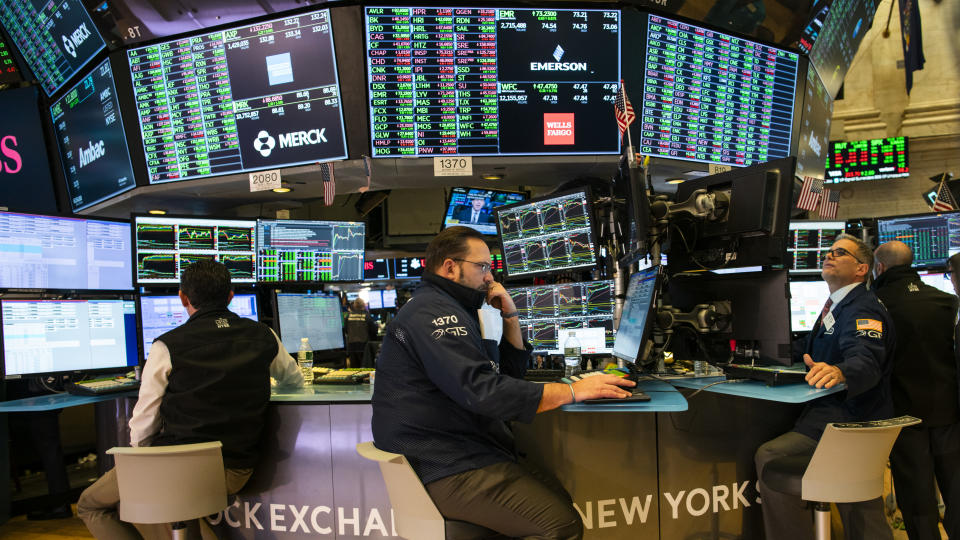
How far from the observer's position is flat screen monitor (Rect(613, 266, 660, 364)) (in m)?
2.47

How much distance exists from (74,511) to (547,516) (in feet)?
11.8

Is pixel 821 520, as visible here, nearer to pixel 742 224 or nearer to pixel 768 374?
pixel 768 374

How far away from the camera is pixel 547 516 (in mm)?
1928

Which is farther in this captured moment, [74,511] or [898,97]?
[898,97]

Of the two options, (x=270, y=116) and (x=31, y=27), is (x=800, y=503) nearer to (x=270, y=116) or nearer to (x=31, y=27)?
(x=270, y=116)

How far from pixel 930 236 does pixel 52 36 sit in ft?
22.0

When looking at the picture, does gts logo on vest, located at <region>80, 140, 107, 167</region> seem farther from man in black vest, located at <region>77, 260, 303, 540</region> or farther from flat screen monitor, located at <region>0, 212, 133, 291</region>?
man in black vest, located at <region>77, 260, 303, 540</region>

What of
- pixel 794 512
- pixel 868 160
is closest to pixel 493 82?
pixel 794 512

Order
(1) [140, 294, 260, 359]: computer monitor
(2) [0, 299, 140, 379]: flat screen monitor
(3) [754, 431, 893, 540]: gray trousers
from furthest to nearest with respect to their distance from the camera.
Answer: (1) [140, 294, 260, 359]: computer monitor, (2) [0, 299, 140, 379]: flat screen monitor, (3) [754, 431, 893, 540]: gray trousers

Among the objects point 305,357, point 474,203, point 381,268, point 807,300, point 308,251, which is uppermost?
point 474,203

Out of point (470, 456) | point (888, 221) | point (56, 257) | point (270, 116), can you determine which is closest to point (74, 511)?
point (56, 257)

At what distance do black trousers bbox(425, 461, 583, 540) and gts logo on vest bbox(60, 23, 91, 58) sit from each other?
4.34 meters

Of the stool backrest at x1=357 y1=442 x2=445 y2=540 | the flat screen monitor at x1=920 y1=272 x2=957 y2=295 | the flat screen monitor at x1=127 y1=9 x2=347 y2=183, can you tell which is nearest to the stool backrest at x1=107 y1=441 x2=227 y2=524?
the stool backrest at x1=357 y1=442 x2=445 y2=540

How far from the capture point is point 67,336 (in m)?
3.29
